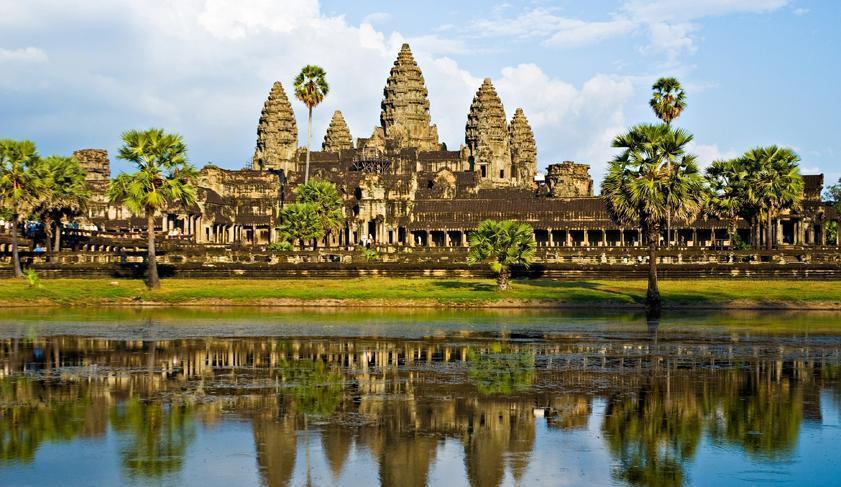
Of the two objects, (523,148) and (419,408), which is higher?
(523,148)

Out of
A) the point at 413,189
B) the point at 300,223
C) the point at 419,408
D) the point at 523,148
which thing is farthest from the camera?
the point at 523,148

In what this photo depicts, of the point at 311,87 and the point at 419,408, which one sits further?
the point at 311,87

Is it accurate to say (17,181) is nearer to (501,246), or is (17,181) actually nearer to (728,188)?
(501,246)

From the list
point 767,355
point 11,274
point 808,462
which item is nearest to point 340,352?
point 767,355

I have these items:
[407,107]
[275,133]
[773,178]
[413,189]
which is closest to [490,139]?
[407,107]

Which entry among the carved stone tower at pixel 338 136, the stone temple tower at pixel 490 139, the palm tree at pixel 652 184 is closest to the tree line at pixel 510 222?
the palm tree at pixel 652 184

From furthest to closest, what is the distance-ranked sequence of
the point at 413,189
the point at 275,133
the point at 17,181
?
the point at 275,133, the point at 413,189, the point at 17,181

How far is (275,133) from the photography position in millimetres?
183625

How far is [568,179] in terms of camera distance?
497 feet

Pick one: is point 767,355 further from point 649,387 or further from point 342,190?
point 342,190

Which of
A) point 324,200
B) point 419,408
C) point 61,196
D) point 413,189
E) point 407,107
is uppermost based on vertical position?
point 407,107

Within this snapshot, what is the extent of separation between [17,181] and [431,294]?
27.9 m

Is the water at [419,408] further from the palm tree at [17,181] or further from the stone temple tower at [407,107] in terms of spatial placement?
the stone temple tower at [407,107]

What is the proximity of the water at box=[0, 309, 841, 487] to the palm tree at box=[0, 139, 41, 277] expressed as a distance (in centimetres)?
3130
